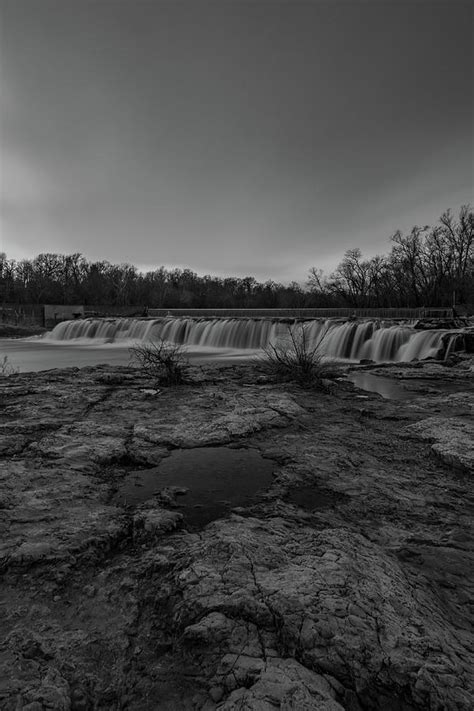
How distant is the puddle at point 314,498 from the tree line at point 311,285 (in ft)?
119

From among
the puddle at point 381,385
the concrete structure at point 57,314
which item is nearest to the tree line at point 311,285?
the concrete structure at point 57,314

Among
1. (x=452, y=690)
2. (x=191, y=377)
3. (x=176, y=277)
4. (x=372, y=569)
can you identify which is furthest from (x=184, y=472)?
(x=176, y=277)

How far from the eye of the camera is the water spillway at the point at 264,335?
45.6 feet

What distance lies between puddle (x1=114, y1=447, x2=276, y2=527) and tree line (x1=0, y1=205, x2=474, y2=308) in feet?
119

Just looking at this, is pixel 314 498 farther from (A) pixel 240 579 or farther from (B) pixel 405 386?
(B) pixel 405 386

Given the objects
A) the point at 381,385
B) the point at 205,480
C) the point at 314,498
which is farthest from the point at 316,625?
the point at 381,385

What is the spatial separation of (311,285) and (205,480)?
59.6m

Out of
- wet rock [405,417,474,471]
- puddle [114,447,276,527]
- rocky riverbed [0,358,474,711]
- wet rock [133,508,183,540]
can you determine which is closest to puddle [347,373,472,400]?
wet rock [405,417,474,471]

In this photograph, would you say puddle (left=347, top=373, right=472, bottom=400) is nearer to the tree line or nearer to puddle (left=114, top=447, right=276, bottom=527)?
puddle (left=114, top=447, right=276, bottom=527)

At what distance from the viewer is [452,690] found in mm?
1118

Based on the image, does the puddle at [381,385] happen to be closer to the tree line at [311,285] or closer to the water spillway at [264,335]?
the water spillway at [264,335]

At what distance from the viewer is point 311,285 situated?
196ft

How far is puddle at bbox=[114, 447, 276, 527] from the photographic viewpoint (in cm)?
249

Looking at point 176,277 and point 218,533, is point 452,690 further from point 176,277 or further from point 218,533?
point 176,277
